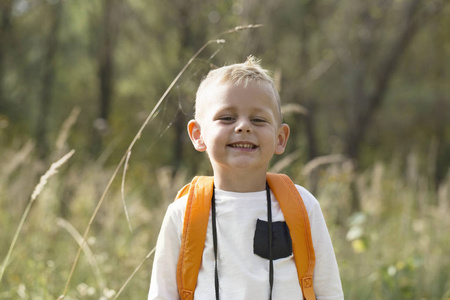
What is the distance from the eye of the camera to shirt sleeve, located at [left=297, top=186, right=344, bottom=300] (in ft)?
6.09

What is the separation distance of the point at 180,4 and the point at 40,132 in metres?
5.18

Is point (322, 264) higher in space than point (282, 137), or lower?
lower

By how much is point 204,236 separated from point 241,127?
37 cm

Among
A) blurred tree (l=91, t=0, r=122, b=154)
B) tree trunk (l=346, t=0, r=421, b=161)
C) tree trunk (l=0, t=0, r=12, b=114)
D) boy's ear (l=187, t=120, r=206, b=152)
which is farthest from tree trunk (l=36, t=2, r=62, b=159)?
boy's ear (l=187, t=120, r=206, b=152)

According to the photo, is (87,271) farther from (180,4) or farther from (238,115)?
(180,4)

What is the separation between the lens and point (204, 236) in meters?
1.77

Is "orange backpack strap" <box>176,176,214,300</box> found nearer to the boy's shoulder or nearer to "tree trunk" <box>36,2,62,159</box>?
the boy's shoulder

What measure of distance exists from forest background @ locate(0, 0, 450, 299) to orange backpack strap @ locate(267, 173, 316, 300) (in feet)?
1.71

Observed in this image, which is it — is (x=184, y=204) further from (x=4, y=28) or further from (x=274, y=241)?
(x=4, y=28)

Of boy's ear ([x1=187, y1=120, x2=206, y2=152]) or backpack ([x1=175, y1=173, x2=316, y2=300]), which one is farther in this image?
boy's ear ([x1=187, y1=120, x2=206, y2=152])

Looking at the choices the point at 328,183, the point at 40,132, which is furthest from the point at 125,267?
the point at 40,132

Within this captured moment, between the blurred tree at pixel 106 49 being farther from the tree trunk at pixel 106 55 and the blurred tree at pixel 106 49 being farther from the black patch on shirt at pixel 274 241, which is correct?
the black patch on shirt at pixel 274 241

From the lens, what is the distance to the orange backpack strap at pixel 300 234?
5.86 feet

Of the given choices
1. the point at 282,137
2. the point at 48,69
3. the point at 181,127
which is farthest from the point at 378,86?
the point at 48,69
